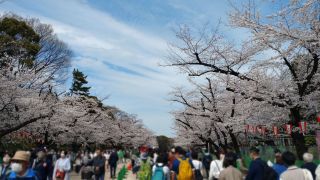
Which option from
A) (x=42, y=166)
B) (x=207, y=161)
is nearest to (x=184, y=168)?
(x=42, y=166)

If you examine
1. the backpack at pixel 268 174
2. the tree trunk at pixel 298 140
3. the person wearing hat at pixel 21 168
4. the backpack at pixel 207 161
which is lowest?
the backpack at pixel 268 174

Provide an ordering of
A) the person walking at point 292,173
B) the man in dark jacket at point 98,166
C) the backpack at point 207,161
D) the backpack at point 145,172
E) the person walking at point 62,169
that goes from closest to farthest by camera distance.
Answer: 1. the person walking at point 292,173
2. the backpack at point 145,172
3. the person walking at point 62,169
4. the man in dark jacket at point 98,166
5. the backpack at point 207,161

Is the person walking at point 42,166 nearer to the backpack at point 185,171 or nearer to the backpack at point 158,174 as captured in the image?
the backpack at point 158,174

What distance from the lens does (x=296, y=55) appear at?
43.8 ft

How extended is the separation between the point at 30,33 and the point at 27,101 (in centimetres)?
607

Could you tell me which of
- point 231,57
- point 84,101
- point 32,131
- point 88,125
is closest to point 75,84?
point 84,101

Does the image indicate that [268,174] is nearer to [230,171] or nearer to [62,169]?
[230,171]

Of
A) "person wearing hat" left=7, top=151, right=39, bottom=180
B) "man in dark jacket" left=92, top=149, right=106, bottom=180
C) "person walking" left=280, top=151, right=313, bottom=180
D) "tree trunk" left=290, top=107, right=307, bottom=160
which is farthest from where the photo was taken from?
"tree trunk" left=290, top=107, right=307, bottom=160

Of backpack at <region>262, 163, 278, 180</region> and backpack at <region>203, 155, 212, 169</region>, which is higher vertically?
backpack at <region>203, 155, 212, 169</region>

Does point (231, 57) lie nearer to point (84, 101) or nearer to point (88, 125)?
point (88, 125)

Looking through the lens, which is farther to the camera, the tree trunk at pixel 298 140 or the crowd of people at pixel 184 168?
the tree trunk at pixel 298 140

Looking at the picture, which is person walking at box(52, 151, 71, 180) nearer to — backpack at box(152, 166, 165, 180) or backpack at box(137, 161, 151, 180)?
backpack at box(137, 161, 151, 180)

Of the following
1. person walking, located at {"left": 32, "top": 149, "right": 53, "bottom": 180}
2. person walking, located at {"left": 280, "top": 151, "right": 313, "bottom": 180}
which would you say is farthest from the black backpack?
person walking, located at {"left": 32, "top": 149, "right": 53, "bottom": 180}

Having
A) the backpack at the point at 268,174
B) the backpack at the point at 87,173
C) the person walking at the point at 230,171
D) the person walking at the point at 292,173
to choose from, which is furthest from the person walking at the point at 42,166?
the person walking at the point at 292,173
